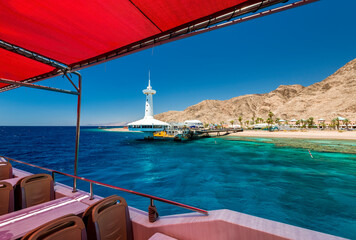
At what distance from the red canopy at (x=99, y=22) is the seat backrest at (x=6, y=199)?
105 inches

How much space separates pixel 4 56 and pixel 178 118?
528 ft

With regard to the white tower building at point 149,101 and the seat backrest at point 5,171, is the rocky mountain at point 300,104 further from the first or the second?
the seat backrest at point 5,171

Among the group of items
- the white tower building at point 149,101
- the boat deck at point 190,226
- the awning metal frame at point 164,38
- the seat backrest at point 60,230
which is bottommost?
the boat deck at point 190,226

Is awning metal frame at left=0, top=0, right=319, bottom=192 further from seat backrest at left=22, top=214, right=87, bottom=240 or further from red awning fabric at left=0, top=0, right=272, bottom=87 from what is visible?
seat backrest at left=22, top=214, right=87, bottom=240

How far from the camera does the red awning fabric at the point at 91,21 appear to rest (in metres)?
2.18

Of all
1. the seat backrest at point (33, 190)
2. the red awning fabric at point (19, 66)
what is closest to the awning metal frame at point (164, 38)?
the red awning fabric at point (19, 66)

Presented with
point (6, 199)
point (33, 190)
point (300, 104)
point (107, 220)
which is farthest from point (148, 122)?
point (300, 104)

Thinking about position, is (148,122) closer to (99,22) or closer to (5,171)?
(5,171)

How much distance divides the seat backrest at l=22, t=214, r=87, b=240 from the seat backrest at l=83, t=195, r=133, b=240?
19 cm

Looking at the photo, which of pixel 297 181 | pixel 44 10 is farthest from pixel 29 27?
pixel 297 181

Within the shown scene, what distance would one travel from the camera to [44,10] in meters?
2.37

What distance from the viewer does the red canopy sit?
2168 mm

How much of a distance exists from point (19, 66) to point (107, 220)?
478 cm

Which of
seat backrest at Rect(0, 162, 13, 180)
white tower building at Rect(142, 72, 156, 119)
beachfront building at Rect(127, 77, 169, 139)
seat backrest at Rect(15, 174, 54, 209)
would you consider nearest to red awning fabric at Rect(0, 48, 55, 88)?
seat backrest at Rect(0, 162, 13, 180)
